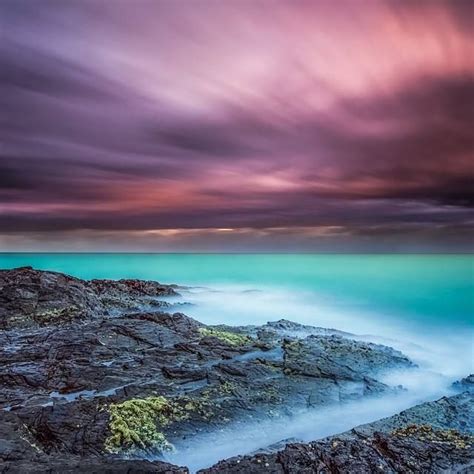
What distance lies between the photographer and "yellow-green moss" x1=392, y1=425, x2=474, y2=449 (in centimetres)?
746

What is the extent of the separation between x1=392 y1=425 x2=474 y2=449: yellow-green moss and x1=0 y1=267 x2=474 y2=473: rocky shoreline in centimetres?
4

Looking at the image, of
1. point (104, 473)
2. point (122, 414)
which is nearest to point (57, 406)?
point (122, 414)

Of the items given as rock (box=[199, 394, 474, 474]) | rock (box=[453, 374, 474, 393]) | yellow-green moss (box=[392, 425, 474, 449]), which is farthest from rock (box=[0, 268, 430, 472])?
yellow-green moss (box=[392, 425, 474, 449])

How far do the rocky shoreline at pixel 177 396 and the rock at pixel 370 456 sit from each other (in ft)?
0.07

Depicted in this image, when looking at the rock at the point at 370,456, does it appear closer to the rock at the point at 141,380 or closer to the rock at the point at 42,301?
the rock at the point at 141,380

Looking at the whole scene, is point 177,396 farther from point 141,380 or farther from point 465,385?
point 465,385

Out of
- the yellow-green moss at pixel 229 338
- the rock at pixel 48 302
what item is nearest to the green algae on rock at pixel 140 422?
the yellow-green moss at pixel 229 338

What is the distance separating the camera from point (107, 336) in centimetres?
1275

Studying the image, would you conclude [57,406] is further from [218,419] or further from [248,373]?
[248,373]

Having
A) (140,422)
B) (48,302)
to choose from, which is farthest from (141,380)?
(48,302)

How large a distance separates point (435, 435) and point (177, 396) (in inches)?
215

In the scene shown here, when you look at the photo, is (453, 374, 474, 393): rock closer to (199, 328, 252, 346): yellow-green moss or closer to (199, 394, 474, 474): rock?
(199, 394, 474, 474): rock

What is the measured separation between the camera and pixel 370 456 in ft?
21.6

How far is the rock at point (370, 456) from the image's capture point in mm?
6195
